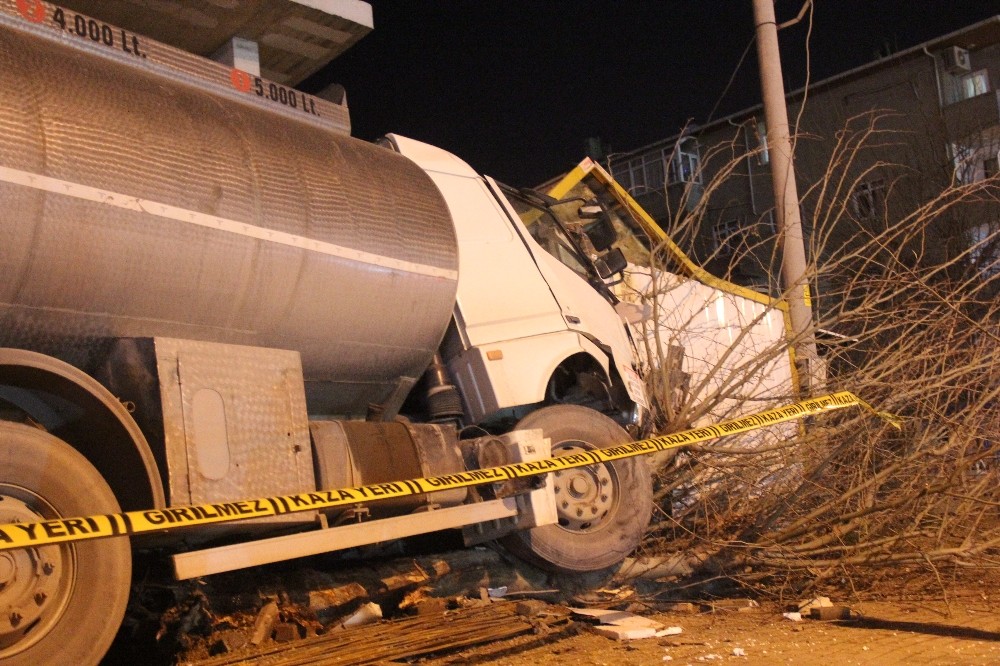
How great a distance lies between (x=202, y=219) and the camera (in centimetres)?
496

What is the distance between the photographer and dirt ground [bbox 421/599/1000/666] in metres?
5.53

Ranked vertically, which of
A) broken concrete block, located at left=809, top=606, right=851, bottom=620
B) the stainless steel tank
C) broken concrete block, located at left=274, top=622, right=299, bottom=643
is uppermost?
the stainless steel tank

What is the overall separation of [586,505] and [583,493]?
8 centimetres

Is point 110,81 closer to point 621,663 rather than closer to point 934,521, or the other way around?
point 621,663

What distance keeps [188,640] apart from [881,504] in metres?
5.08

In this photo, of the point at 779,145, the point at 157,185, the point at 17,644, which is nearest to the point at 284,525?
the point at 17,644

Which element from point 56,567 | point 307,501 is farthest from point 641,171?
point 56,567

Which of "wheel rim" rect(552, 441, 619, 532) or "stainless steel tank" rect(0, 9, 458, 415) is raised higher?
"stainless steel tank" rect(0, 9, 458, 415)

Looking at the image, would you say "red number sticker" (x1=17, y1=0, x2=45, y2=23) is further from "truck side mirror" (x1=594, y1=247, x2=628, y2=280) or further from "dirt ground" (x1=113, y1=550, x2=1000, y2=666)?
"truck side mirror" (x1=594, y1=247, x2=628, y2=280)

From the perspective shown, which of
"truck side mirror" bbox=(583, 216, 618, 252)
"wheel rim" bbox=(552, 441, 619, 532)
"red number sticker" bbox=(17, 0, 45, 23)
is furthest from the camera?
"truck side mirror" bbox=(583, 216, 618, 252)

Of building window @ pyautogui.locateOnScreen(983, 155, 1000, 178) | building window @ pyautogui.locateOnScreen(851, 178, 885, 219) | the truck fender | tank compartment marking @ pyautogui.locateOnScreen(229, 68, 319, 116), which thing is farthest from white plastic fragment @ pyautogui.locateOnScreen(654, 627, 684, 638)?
building window @ pyautogui.locateOnScreen(983, 155, 1000, 178)

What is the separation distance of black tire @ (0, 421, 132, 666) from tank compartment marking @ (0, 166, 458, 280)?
40.4 inches

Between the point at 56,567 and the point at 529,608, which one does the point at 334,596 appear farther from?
A: the point at 56,567

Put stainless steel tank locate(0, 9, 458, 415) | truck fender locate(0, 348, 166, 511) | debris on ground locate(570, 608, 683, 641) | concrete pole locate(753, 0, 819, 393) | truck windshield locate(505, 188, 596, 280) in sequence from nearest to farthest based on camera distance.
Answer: truck fender locate(0, 348, 166, 511) < stainless steel tank locate(0, 9, 458, 415) < debris on ground locate(570, 608, 683, 641) < truck windshield locate(505, 188, 596, 280) < concrete pole locate(753, 0, 819, 393)
